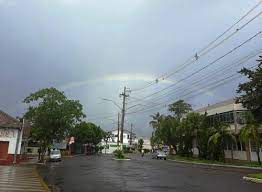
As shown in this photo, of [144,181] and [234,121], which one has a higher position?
[234,121]

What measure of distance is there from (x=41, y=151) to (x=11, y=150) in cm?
924

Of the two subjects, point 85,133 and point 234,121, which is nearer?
point 234,121

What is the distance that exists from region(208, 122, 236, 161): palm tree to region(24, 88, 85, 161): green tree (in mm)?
19013

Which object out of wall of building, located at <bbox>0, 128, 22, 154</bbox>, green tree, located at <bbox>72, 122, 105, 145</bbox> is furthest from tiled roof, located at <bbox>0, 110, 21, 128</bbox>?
green tree, located at <bbox>72, 122, 105, 145</bbox>

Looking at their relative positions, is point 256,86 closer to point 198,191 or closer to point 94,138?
point 198,191

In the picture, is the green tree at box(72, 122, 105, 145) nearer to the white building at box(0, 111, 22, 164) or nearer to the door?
the white building at box(0, 111, 22, 164)

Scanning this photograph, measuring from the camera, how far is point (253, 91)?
41.1 metres

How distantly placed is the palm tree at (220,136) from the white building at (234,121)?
4.04ft

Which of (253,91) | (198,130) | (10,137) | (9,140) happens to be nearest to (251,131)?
(253,91)

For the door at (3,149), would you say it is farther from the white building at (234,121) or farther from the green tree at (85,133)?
the green tree at (85,133)

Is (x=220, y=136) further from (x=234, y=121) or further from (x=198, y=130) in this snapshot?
(x=198, y=130)

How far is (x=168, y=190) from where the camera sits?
1727 centimetres

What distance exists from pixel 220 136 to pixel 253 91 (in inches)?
485

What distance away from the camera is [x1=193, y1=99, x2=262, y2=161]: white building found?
50.8 metres
